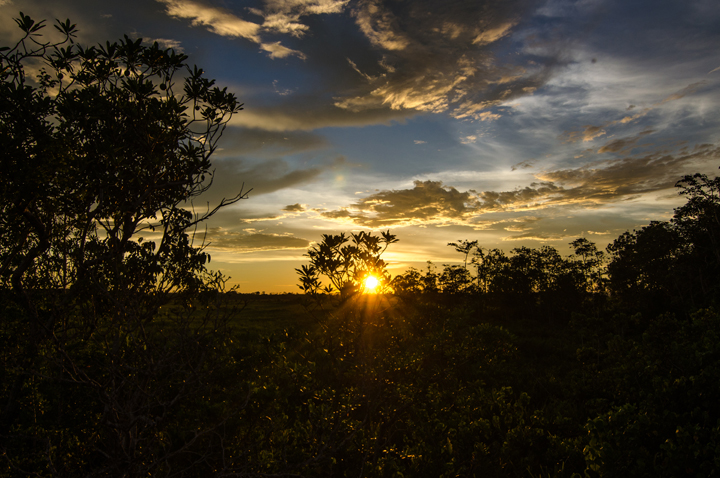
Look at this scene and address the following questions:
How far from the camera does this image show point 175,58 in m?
6.92

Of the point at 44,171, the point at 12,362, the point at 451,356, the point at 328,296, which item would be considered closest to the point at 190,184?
the point at 44,171

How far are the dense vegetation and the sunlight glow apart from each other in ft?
0.57

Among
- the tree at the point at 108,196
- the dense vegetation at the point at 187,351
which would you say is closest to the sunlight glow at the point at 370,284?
the dense vegetation at the point at 187,351

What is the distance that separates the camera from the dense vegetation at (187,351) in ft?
18.0

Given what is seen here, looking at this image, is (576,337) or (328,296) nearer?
(328,296)

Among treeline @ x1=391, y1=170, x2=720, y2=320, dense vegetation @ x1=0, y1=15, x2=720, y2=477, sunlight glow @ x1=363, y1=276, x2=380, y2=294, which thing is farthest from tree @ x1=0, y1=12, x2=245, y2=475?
treeline @ x1=391, y1=170, x2=720, y2=320

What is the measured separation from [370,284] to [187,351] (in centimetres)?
363

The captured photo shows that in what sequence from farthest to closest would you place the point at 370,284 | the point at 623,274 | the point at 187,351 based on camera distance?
the point at 623,274
the point at 370,284
the point at 187,351

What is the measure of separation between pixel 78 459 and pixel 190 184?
674cm

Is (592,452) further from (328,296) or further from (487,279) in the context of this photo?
(487,279)

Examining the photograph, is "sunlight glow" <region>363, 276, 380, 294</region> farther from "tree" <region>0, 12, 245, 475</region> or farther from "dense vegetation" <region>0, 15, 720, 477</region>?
"tree" <region>0, 12, 245, 475</region>

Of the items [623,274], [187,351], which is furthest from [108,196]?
[623,274]

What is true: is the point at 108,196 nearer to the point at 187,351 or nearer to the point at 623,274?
the point at 187,351

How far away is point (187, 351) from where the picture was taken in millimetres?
5594
